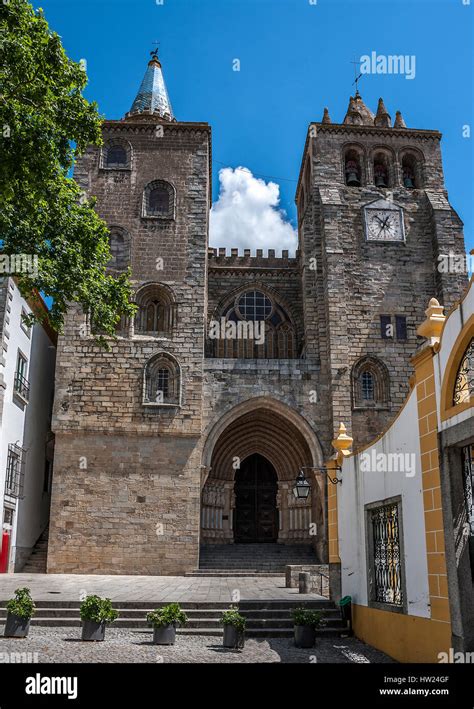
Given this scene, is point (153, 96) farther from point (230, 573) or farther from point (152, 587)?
point (152, 587)

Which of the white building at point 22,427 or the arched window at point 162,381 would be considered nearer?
the white building at point 22,427

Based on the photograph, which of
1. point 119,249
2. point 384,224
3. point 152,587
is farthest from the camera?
point 384,224

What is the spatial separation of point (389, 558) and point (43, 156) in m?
7.97

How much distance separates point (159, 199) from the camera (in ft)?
74.1

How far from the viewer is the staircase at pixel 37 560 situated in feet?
64.9

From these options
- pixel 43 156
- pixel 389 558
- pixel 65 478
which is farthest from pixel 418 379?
pixel 65 478

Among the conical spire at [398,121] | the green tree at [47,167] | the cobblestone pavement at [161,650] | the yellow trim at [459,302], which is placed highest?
the conical spire at [398,121]

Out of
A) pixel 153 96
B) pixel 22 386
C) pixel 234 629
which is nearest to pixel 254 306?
pixel 153 96

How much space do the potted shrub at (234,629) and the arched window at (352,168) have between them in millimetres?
17939

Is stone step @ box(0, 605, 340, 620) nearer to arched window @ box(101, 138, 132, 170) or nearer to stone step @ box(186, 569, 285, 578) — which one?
stone step @ box(186, 569, 285, 578)

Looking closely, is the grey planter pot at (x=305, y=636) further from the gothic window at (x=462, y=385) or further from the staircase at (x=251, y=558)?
the staircase at (x=251, y=558)

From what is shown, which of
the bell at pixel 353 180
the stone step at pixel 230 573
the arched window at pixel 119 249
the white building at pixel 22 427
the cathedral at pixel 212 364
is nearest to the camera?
the white building at pixel 22 427

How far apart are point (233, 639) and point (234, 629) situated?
0.15 metres

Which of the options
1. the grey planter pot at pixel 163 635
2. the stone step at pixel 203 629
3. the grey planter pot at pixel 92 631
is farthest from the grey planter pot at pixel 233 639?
the grey planter pot at pixel 92 631
